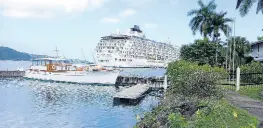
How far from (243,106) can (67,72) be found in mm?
44763

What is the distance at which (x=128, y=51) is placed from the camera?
11775 centimetres

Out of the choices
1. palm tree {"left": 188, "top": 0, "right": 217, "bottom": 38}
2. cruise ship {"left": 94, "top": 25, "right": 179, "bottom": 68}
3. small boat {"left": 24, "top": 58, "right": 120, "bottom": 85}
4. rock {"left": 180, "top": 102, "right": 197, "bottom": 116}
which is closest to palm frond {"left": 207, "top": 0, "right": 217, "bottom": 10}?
palm tree {"left": 188, "top": 0, "right": 217, "bottom": 38}

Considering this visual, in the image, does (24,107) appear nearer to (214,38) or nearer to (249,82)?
(249,82)

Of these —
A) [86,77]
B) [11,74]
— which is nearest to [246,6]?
[86,77]

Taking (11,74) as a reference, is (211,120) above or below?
above

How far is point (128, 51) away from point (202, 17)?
233 feet

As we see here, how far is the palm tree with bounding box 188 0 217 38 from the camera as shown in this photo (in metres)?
47.2

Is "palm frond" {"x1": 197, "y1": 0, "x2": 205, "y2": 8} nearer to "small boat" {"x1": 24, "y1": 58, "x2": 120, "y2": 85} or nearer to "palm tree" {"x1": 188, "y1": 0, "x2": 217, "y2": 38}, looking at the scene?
"palm tree" {"x1": 188, "y1": 0, "x2": 217, "y2": 38}

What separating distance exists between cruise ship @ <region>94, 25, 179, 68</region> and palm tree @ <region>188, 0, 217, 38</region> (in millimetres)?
66658

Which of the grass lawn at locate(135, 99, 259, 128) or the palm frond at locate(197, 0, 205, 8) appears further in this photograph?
the palm frond at locate(197, 0, 205, 8)

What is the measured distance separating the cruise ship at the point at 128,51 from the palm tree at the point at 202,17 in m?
66.7

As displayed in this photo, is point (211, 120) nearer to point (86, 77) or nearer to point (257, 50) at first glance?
point (257, 50)

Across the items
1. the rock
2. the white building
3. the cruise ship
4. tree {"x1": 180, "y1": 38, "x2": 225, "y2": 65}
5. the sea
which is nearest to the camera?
the rock

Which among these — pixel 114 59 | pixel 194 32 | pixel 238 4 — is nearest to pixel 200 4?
pixel 194 32
